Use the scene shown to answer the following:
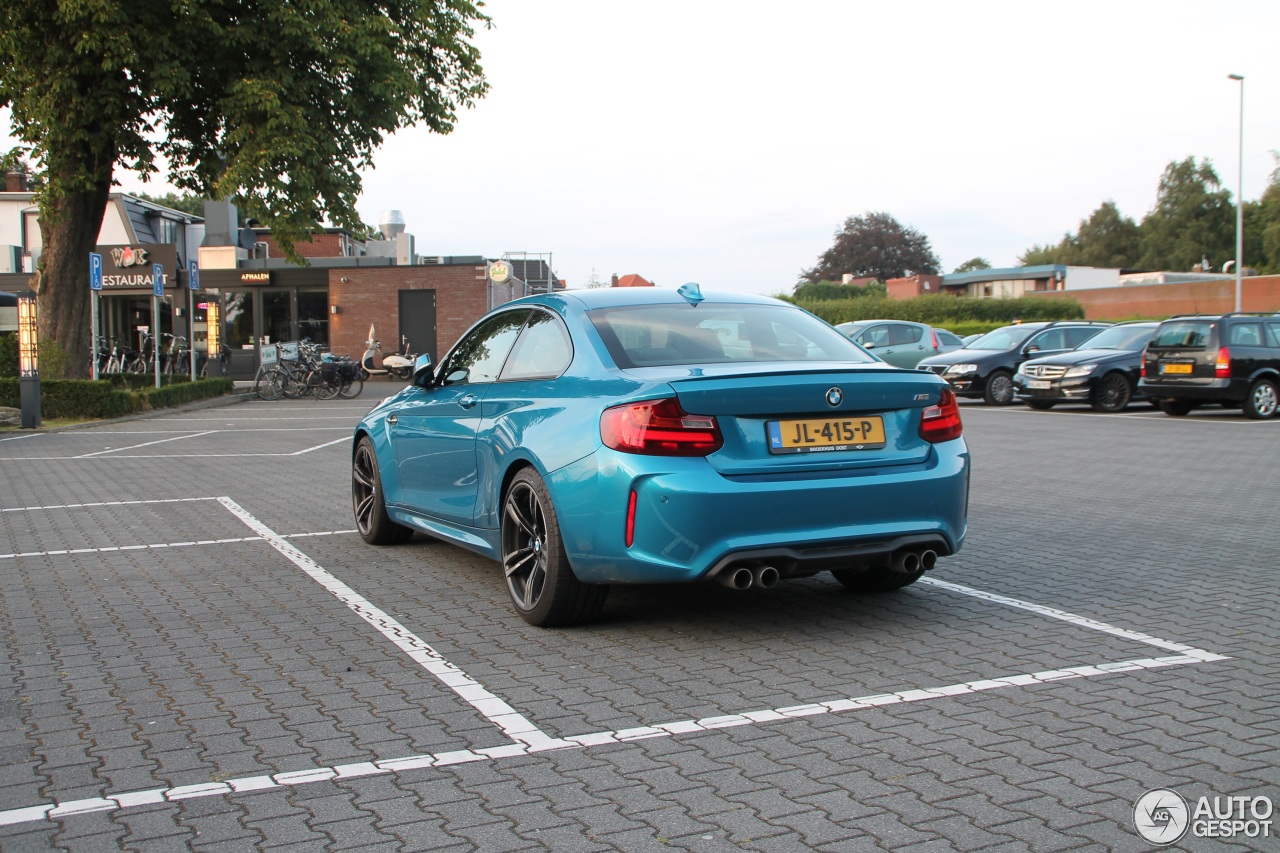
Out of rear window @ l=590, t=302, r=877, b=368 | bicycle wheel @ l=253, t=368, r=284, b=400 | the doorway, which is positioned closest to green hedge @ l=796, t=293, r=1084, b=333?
the doorway

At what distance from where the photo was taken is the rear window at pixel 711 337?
5.60m

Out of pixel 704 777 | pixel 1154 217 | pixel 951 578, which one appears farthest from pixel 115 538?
pixel 1154 217

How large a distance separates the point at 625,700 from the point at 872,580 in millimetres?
2264

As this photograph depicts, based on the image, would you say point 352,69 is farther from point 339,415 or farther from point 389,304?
point 389,304

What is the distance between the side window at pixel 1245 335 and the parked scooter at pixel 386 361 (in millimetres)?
22898

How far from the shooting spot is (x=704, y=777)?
367 centimetres

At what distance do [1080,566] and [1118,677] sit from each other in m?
2.51

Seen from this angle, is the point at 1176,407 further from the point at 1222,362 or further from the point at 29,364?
the point at 29,364

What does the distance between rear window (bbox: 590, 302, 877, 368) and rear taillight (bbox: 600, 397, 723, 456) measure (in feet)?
1.55

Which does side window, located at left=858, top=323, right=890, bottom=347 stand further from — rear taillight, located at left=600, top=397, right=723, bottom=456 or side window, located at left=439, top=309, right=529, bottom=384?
rear taillight, located at left=600, top=397, right=723, bottom=456

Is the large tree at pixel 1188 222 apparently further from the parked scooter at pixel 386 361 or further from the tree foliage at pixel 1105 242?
the parked scooter at pixel 386 361

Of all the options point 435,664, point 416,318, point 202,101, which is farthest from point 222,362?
point 435,664

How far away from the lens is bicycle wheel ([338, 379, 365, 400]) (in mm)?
30789

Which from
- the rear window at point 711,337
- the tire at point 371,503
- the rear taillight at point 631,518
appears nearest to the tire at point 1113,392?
the tire at point 371,503
